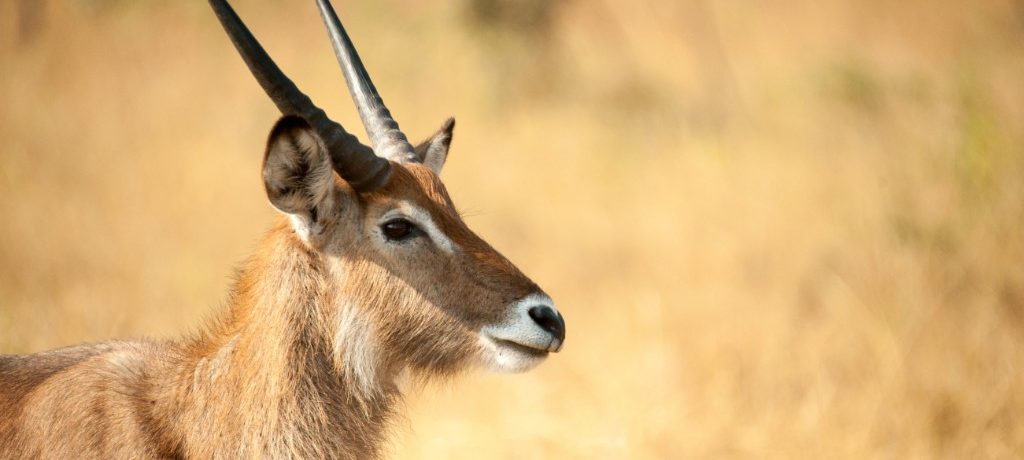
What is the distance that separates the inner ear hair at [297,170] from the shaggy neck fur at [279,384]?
224mm

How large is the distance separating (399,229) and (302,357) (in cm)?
61

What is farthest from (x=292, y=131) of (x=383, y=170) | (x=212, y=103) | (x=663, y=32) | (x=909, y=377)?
(x=663, y=32)

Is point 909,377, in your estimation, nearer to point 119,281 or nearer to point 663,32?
point 119,281

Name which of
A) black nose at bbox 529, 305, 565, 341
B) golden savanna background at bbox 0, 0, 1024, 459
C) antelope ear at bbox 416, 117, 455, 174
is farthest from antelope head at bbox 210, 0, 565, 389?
antelope ear at bbox 416, 117, 455, 174

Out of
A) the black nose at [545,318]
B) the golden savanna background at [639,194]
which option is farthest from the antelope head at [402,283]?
the golden savanna background at [639,194]

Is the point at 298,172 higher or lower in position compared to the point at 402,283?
higher

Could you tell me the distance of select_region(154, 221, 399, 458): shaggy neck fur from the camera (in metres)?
4.01

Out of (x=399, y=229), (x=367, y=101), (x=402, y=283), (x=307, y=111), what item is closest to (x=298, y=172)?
(x=307, y=111)

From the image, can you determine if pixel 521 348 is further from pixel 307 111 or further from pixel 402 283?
pixel 307 111

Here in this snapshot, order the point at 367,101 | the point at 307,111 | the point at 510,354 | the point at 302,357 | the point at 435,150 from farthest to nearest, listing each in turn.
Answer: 1. the point at 435,150
2. the point at 367,101
3. the point at 510,354
4. the point at 302,357
5. the point at 307,111

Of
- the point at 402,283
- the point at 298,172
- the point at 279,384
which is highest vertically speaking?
the point at 298,172

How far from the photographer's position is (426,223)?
4219mm

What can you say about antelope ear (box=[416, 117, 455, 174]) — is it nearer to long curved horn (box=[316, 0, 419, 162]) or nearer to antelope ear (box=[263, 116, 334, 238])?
long curved horn (box=[316, 0, 419, 162])

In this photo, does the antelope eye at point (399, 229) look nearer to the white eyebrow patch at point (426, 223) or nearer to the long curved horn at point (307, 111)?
the white eyebrow patch at point (426, 223)
